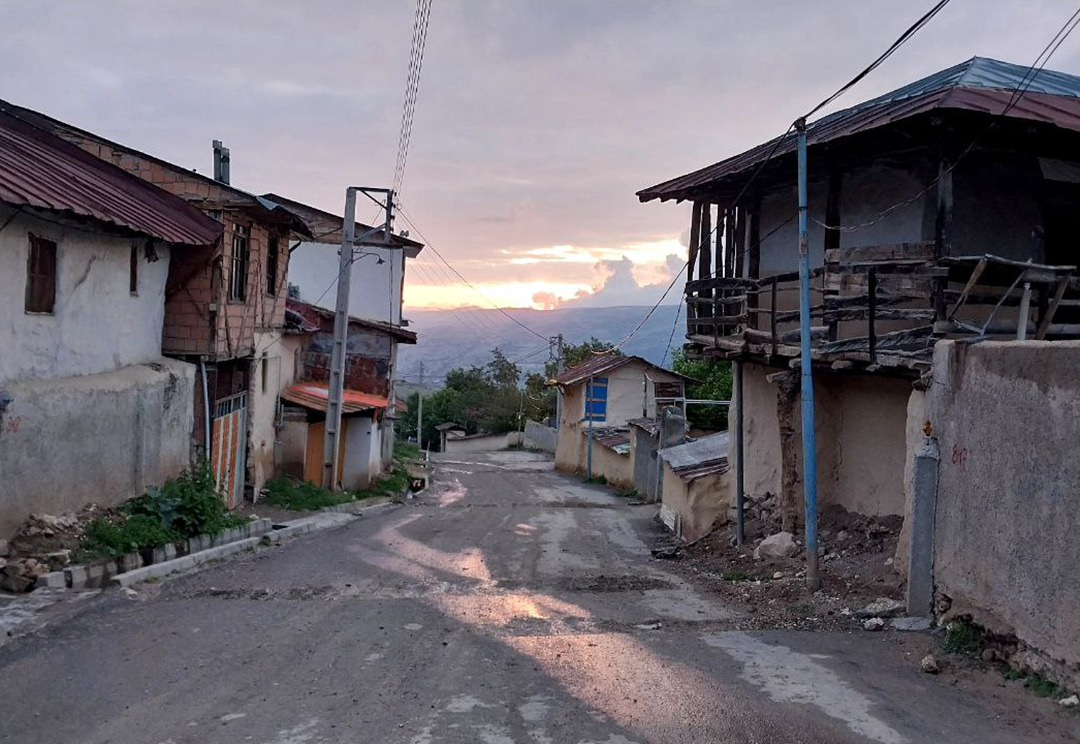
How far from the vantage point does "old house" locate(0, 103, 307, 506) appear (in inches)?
637

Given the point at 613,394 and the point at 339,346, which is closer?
the point at 339,346

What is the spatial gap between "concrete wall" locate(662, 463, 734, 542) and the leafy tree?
1620cm

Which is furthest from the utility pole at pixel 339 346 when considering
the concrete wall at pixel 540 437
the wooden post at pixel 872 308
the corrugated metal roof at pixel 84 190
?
the concrete wall at pixel 540 437

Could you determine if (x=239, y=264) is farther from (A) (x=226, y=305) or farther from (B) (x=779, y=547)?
(B) (x=779, y=547)

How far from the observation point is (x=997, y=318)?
37.6 ft

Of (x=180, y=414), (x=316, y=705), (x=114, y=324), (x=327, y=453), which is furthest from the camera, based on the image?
(x=327, y=453)

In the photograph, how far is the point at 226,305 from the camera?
16.9 metres

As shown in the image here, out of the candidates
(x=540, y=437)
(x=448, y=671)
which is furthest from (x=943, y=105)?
(x=540, y=437)

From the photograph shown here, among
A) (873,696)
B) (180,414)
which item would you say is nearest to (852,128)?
(873,696)

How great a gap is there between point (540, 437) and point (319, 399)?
105 feet

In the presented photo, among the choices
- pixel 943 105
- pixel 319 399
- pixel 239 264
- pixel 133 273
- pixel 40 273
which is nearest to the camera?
pixel 943 105

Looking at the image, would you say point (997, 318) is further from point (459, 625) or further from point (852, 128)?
point (459, 625)

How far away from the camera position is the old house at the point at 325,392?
23.6m

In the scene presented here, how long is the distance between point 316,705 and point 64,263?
8035mm
